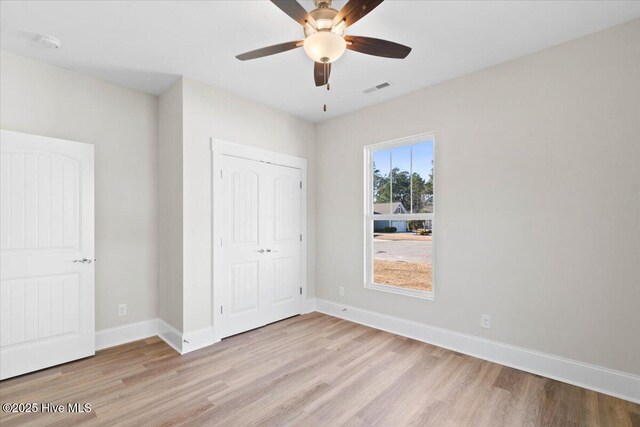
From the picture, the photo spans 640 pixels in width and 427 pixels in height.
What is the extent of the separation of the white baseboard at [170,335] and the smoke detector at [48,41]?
2772 mm

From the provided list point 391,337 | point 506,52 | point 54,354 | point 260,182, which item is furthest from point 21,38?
point 391,337

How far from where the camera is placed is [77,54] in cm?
268

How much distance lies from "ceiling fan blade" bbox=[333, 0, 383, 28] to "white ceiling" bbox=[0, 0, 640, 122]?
469 millimetres

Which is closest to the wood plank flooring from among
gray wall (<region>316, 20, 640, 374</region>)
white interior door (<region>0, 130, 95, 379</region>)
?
white interior door (<region>0, 130, 95, 379</region>)

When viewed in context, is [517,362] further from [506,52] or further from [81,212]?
[81,212]

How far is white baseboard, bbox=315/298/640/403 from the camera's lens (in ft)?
7.43

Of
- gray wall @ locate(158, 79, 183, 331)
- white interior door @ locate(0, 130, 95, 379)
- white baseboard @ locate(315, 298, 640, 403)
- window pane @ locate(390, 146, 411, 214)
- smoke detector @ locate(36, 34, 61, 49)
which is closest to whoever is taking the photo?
white baseboard @ locate(315, 298, 640, 403)

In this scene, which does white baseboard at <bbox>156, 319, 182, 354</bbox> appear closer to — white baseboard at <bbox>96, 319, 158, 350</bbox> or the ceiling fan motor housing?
white baseboard at <bbox>96, 319, 158, 350</bbox>

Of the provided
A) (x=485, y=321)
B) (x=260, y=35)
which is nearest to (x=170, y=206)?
(x=260, y=35)

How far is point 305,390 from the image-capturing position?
2363mm

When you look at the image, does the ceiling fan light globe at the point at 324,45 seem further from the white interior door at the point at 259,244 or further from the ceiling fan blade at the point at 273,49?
the white interior door at the point at 259,244

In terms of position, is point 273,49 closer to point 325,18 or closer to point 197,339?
point 325,18

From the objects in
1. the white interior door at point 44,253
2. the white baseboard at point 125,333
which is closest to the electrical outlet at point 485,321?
the white baseboard at point 125,333

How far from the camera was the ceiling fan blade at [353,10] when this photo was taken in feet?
5.20
